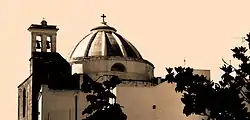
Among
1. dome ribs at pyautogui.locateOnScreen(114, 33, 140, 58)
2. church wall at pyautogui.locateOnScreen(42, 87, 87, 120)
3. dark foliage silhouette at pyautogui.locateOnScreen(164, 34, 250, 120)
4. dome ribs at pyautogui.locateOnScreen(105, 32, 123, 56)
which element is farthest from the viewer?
dome ribs at pyautogui.locateOnScreen(114, 33, 140, 58)

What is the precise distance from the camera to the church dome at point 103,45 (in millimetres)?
59375

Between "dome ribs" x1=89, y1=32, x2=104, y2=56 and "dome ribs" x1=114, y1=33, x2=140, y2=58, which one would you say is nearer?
"dome ribs" x1=89, y1=32, x2=104, y2=56

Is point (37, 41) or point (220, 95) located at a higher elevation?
point (37, 41)

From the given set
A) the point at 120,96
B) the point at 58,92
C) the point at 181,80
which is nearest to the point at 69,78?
the point at 58,92

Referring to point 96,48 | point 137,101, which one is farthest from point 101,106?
point 96,48

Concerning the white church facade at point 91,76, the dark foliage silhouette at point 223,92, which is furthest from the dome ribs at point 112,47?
the dark foliage silhouette at point 223,92

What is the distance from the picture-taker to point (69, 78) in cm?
5684

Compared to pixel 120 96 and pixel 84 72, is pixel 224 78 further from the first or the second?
pixel 84 72

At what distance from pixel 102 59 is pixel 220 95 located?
25.2 meters

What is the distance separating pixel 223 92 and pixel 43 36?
28.6m

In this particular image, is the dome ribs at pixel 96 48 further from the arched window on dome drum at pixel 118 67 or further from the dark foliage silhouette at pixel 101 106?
the dark foliage silhouette at pixel 101 106

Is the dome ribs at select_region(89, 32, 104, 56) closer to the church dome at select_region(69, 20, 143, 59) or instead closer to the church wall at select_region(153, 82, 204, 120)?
the church dome at select_region(69, 20, 143, 59)

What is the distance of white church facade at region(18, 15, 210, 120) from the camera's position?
5488cm

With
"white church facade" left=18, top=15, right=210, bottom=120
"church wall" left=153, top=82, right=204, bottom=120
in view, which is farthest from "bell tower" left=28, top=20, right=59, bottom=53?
"church wall" left=153, top=82, right=204, bottom=120
